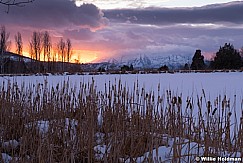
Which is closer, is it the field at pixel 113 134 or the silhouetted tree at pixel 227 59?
the field at pixel 113 134

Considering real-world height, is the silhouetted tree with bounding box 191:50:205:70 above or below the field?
above

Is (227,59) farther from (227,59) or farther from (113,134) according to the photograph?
(113,134)

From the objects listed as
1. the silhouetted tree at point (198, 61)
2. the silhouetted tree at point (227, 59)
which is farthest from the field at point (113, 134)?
the silhouetted tree at point (198, 61)

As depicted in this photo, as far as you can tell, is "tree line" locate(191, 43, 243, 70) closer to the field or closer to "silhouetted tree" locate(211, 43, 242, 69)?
"silhouetted tree" locate(211, 43, 242, 69)

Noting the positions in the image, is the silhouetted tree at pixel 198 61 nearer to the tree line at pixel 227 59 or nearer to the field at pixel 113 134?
the tree line at pixel 227 59

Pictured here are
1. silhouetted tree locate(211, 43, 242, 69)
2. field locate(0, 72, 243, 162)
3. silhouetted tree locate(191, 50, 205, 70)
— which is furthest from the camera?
silhouetted tree locate(191, 50, 205, 70)

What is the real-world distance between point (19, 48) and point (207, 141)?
1394 inches

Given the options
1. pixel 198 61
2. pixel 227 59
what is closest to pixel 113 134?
pixel 227 59

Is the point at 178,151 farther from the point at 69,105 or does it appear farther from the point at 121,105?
the point at 69,105

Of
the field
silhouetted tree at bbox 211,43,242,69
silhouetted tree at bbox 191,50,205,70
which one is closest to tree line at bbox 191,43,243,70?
silhouetted tree at bbox 211,43,242,69

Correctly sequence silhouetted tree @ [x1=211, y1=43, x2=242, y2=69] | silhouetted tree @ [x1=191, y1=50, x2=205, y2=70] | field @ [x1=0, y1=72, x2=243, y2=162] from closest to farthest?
1. field @ [x1=0, y1=72, x2=243, y2=162]
2. silhouetted tree @ [x1=211, y1=43, x2=242, y2=69]
3. silhouetted tree @ [x1=191, y1=50, x2=205, y2=70]

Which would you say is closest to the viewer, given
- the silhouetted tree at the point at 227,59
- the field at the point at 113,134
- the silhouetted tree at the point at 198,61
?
the field at the point at 113,134

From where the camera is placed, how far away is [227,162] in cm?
233

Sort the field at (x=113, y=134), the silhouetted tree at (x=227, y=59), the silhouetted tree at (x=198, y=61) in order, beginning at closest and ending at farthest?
1. the field at (x=113, y=134)
2. the silhouetted tree at (x=227, y=59)
3. the silhouetted tree at (x=198, y=61)
